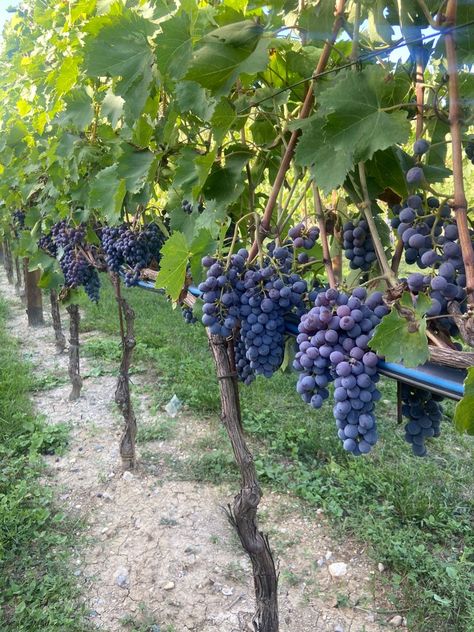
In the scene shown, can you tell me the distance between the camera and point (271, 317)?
1201 millimetres

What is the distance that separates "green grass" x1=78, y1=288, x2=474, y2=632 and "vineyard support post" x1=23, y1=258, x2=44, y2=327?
3.11 meters

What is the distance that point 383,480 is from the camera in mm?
3600

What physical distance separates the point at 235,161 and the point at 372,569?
2.47m

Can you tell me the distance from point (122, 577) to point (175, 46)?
267 cm

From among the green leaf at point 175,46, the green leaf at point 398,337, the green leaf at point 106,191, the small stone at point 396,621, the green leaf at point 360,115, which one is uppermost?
the green leaf at point 175,46

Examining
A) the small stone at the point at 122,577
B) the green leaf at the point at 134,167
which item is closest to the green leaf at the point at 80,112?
the green leaf at the point at 134,167

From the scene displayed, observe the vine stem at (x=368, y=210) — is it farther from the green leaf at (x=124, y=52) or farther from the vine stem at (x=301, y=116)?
the green leaf at (x=124, y=52)

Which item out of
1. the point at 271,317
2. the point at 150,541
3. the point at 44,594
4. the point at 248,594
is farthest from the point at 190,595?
the point at 271,317

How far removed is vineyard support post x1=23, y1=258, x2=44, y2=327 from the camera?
7629 mm

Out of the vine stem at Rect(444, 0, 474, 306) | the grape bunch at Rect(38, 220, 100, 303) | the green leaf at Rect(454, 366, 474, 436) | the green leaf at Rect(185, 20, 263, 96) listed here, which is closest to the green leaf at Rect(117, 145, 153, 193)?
the green leaf at Rect(185, 20, 263, 96)

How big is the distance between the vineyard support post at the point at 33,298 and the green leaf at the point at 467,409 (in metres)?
7.50

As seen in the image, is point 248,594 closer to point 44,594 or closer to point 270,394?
point 44,594

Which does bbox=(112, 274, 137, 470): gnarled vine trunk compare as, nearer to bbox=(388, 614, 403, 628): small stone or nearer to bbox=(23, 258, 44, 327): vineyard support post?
bbox=(388, 614, 403, 628): small stone

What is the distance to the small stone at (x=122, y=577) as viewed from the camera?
9.16ft
